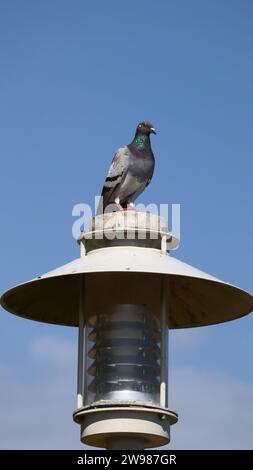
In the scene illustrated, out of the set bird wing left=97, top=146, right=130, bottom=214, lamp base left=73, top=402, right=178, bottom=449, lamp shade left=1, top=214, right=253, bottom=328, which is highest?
bird wing left=97, top=146, right=130, bottom=214

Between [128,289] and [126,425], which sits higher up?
[128,289]

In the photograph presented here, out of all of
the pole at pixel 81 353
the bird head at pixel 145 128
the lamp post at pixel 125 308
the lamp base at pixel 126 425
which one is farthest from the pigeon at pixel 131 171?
the lamp base at pixel 126 425

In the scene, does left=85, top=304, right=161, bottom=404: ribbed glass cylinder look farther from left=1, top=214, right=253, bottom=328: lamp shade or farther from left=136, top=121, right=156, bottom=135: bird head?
left=136, top=121, right=156, bottom=135: bird head

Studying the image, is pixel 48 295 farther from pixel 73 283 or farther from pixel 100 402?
pixel 100 402

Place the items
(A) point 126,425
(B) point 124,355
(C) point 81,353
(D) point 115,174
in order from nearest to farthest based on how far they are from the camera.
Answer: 1. (A) point 126,425
2. (B) point 124,355
3. (C) point 81,353
4. (D) point 115,174

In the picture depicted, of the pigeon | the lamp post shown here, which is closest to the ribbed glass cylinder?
the lamp post

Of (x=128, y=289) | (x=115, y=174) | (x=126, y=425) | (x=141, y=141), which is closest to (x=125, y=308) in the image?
(x=128, y=289)

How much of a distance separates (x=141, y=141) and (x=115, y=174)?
601mm

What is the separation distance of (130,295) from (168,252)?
71 cm

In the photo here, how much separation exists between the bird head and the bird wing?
0.31 metres

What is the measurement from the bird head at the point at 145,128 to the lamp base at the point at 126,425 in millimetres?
5020

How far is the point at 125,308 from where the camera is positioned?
529 inches

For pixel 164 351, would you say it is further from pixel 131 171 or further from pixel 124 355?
pixel 131 171

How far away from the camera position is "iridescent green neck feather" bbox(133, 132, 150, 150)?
673 inches
